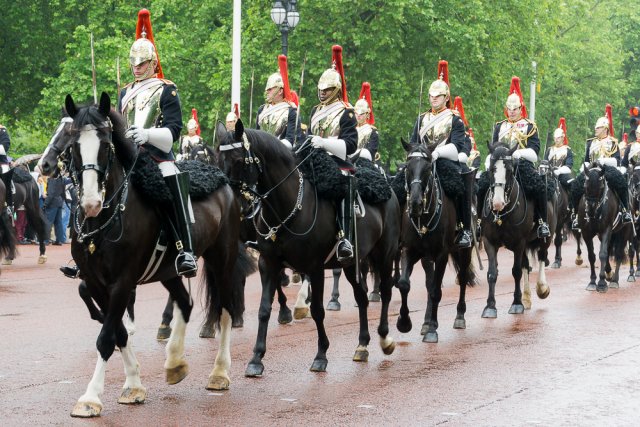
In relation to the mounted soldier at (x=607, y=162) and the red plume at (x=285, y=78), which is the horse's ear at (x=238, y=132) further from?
the mounted soldier at (x=607, y=162)

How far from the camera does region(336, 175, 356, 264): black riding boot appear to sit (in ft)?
34.9

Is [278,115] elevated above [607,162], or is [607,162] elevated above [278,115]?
[278,115]

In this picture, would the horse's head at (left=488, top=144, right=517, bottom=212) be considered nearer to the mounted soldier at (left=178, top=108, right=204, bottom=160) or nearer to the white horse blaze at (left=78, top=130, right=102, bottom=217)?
the mounted soldier at (left=178, top=108, right=204, bottom=160)

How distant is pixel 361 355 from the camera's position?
11.1 meters

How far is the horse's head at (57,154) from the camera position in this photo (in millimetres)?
8078

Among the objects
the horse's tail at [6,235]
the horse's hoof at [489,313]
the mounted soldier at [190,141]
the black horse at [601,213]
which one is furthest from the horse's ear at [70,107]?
the black horse at [601,213]

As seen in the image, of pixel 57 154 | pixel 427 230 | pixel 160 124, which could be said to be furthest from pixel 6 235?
pixel 57 154

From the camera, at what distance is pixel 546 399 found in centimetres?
911

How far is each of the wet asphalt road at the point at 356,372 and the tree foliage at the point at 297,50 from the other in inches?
641

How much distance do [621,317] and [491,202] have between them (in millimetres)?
2207

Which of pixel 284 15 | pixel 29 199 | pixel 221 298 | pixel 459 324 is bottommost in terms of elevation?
pixel 459 324

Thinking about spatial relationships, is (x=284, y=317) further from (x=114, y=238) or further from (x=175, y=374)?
(x=114, y=238)

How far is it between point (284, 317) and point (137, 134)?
18.3ft

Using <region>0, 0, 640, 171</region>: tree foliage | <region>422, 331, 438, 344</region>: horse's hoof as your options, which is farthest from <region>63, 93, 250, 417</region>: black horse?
<region>0, 0, 640, 171</region>: tree foliage
